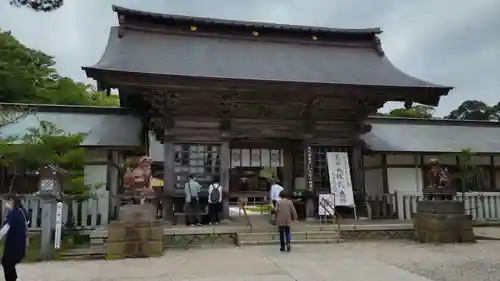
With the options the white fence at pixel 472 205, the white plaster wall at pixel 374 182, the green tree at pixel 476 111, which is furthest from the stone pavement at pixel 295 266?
the green tree at pixel 476 111

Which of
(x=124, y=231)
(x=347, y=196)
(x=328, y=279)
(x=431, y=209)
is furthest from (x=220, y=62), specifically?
(x=328, y=279)

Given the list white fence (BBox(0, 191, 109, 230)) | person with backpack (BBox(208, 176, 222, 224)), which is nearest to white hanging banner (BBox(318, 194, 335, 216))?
person with backpack (BBox(208, 176, 222, 224))

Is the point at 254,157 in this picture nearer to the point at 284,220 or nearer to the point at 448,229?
the point at 284,220

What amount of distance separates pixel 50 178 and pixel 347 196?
8.45 metres

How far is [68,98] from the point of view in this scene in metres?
26.8

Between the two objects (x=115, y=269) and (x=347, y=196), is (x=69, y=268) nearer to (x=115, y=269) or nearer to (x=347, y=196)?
(x=115, y=269)

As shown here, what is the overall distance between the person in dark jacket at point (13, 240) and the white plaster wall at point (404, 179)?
Result: 12389 millimetres

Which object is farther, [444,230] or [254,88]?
[254,88]

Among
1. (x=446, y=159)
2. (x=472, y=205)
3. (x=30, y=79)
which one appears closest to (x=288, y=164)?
(x=446, y=159)

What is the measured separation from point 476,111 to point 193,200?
44.2m

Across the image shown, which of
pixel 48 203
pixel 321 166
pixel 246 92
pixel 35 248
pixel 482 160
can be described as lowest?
pixel 35 248

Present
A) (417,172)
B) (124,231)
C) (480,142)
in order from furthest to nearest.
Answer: (480,142) → (417,172) → (124,231)

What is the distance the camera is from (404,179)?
15.2 m

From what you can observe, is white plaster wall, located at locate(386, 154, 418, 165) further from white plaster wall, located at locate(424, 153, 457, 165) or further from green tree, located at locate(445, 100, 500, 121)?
green tree, located at locate(445, 100, 500, 121)
